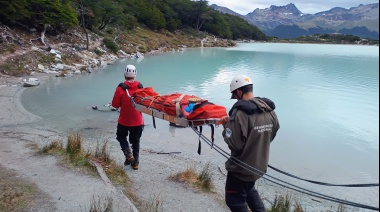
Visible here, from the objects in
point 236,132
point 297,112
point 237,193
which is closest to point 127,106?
point 237,193

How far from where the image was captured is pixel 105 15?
42.9 metres

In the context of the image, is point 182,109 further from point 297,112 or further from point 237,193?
point 297,112

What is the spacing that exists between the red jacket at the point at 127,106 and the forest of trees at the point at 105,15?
74.1ft

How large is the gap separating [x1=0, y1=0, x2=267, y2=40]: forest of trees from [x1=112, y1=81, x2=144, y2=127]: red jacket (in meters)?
22.6

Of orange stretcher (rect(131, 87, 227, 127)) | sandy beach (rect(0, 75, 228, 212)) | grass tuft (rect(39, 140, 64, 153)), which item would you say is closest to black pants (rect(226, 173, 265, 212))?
orange stretcher (rect(131, 87, 227, 127))

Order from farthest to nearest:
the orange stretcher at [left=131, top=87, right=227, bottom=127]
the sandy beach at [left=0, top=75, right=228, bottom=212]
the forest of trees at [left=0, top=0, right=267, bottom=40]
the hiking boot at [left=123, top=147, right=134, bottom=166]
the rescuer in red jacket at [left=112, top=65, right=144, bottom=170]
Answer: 1. the forest of trees at [left=0, top=0, right=267, bottom=40]
2. the hiking boot at [left=123, top=147, right=134, bottom=166]
3. the rescuer in red jacket at [left=112, top=65, right=144, bottom=170]
4. the sandy beach at [left=0, top=75, right=228, bottom=212]
5. the orange stretcher at [left=131, top=87, right=227, bottom=127]

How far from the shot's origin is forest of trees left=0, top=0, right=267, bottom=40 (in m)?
27.0

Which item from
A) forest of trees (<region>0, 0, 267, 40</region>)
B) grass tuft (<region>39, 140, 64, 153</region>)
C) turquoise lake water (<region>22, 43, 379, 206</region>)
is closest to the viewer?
grass tuft (<region>39, 140, 64, 153</region>)

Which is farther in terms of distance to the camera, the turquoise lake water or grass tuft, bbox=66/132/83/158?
the turquoise lake water

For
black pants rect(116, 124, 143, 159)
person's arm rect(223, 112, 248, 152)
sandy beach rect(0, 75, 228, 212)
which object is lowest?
sandy beach rect(0, 75, 228, 212)

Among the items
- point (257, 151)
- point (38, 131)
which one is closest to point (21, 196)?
point (257, 151)

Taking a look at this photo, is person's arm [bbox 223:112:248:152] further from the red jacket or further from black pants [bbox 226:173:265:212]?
the red jacket

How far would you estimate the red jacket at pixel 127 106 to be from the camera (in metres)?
6.39

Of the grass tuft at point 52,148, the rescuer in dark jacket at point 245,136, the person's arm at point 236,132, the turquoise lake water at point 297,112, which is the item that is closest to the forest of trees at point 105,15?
the turquoise lake water at point 297,112
